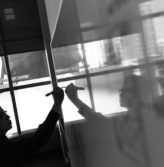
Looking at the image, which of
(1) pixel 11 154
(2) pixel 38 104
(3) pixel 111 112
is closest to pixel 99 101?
(3) pixel 111 112

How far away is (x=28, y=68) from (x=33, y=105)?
854 millimetres

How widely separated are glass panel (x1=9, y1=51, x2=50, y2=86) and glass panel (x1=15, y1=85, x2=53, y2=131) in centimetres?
22

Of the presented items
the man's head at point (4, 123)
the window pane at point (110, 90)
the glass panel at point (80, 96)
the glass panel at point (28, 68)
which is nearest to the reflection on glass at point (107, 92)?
the window pane at point (110, 90)

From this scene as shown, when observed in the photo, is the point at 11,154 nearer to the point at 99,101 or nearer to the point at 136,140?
the point at 99,101

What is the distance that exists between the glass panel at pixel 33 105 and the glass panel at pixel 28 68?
0.22m

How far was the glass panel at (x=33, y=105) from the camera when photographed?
20.6 ft

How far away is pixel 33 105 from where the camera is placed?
6.29m

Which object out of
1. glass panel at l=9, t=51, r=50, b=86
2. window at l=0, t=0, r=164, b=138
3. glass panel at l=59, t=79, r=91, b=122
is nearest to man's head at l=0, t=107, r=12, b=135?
glass panel at l=59, t=79, r=91, b=122

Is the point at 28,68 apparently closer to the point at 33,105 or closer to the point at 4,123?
the point at 33,105

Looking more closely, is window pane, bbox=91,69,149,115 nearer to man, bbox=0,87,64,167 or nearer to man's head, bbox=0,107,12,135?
man, bbox=0,87,64,167

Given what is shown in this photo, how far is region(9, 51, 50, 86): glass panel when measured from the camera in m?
6.48

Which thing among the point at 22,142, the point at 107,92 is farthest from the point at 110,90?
the point at 22,142

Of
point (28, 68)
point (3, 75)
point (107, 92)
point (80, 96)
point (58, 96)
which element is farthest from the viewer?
point (28, 68)

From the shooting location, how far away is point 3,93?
6422mm
